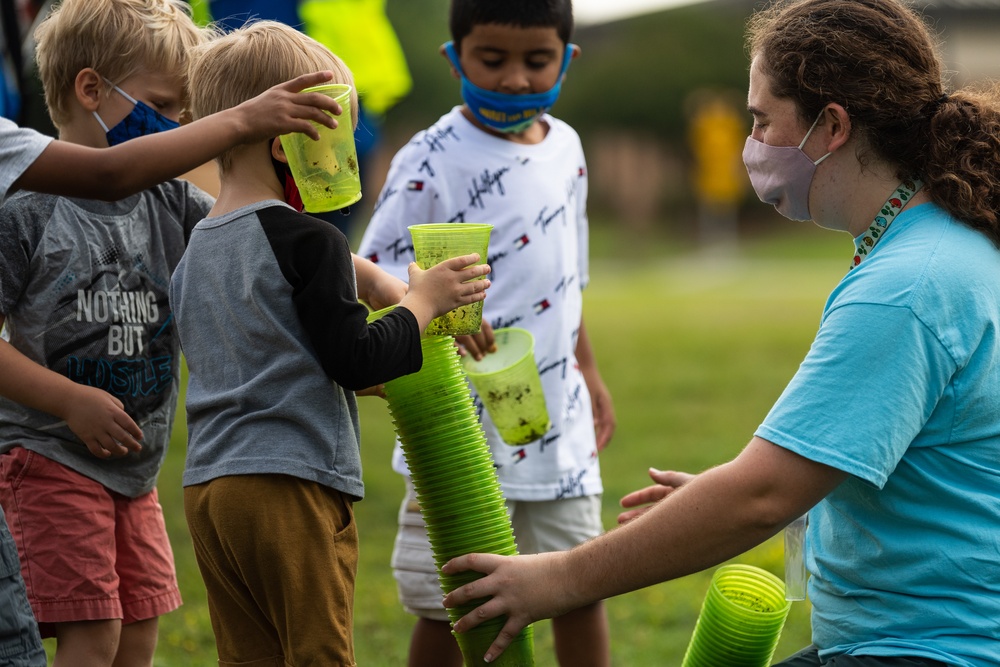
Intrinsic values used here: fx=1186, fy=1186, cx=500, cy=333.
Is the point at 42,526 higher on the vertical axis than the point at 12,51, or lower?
lower

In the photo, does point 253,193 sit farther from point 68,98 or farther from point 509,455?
point 509,455

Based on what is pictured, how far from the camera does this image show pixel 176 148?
7.75 ft

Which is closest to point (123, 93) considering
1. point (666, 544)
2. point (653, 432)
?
point (666, 544)

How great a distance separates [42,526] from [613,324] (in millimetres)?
13510

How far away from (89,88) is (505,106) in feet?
4.48

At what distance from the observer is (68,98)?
3.06 metres

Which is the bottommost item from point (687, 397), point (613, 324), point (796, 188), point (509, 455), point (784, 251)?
point (784, 251)

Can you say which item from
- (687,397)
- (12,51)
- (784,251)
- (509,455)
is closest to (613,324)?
(687,397)

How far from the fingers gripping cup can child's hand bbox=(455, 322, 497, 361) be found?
0.19 ft

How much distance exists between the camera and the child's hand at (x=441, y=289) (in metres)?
2.55

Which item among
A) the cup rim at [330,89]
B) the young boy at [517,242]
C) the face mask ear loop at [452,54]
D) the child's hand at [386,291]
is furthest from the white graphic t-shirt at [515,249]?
the cup rim at [330,89]

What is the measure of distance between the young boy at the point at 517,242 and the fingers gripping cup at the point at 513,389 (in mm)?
294

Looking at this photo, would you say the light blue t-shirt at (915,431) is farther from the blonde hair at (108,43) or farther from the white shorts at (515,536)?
the blonde hair at (108,43)

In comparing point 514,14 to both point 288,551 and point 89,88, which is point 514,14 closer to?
point 89,88
